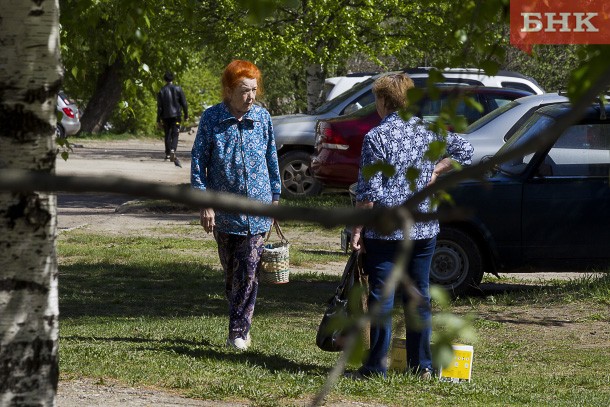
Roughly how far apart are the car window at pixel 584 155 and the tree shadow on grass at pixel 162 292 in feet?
8.18

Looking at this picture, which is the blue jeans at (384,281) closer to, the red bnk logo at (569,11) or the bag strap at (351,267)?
the bag strap at (351,267)

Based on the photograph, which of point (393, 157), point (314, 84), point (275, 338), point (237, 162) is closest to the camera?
point (393, 157)

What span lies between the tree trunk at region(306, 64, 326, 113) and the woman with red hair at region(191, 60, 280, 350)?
19239mm

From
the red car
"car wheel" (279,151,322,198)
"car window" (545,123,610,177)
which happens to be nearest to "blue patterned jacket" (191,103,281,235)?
"car window" (545,123,610,177)

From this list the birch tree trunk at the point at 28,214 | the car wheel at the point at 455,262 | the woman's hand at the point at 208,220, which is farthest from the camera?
the car wheel at the point at 455,262

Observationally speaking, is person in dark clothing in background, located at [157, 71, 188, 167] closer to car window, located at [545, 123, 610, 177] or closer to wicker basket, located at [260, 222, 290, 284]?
wicker basket, located at [260, 222, 290, 284]

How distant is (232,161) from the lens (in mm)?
7535

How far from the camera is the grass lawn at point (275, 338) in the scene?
663 centimetres

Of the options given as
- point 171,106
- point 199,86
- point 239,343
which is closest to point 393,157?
point 239,343

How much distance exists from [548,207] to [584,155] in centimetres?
61

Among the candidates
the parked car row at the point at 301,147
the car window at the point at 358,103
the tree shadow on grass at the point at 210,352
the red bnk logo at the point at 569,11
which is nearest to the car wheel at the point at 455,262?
the tree shadow on grass at the point at 210,352

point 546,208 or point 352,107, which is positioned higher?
point 352,107

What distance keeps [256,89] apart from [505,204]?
3828 millimetres

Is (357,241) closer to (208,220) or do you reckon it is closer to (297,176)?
(208,220)
